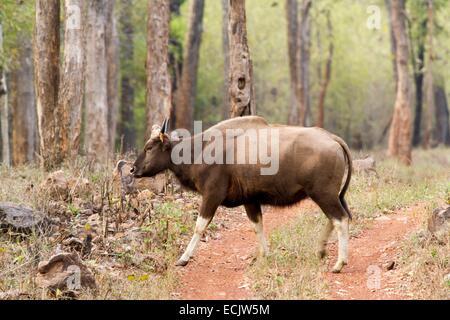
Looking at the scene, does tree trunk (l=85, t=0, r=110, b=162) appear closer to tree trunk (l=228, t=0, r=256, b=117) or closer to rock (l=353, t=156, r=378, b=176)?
tree trunk (l=228, t=0, r=256, b=117)

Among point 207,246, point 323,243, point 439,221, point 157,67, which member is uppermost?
point 157,67

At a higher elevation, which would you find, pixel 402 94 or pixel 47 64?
pixel 47 64

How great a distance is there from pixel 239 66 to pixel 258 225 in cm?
510

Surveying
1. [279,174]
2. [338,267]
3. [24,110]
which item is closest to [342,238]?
[338,267]

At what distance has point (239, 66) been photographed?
15078 millimetres

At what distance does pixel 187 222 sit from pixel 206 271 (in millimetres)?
2176

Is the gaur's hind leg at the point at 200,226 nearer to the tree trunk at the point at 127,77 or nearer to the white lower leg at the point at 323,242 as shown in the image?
the white lower leg at the point at 323,242

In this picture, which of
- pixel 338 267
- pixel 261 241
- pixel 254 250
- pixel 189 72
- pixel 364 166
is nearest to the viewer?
pixel 338 267

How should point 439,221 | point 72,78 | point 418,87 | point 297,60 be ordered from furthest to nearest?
point 418,87 < point 297,60 < point 72,78 < point 439,221

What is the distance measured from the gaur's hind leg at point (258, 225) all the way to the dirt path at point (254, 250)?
28cm

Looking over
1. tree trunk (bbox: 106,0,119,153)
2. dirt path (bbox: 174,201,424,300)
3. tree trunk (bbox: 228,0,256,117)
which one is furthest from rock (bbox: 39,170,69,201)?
tree trunk (bbox: 106,0,119,153)

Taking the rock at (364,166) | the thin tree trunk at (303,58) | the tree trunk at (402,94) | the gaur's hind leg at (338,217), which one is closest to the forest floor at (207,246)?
the gaur's hind leg at (338,217)

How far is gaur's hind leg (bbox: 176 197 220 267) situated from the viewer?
10.4 meters

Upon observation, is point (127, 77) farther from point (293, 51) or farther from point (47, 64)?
point (47, 64)
